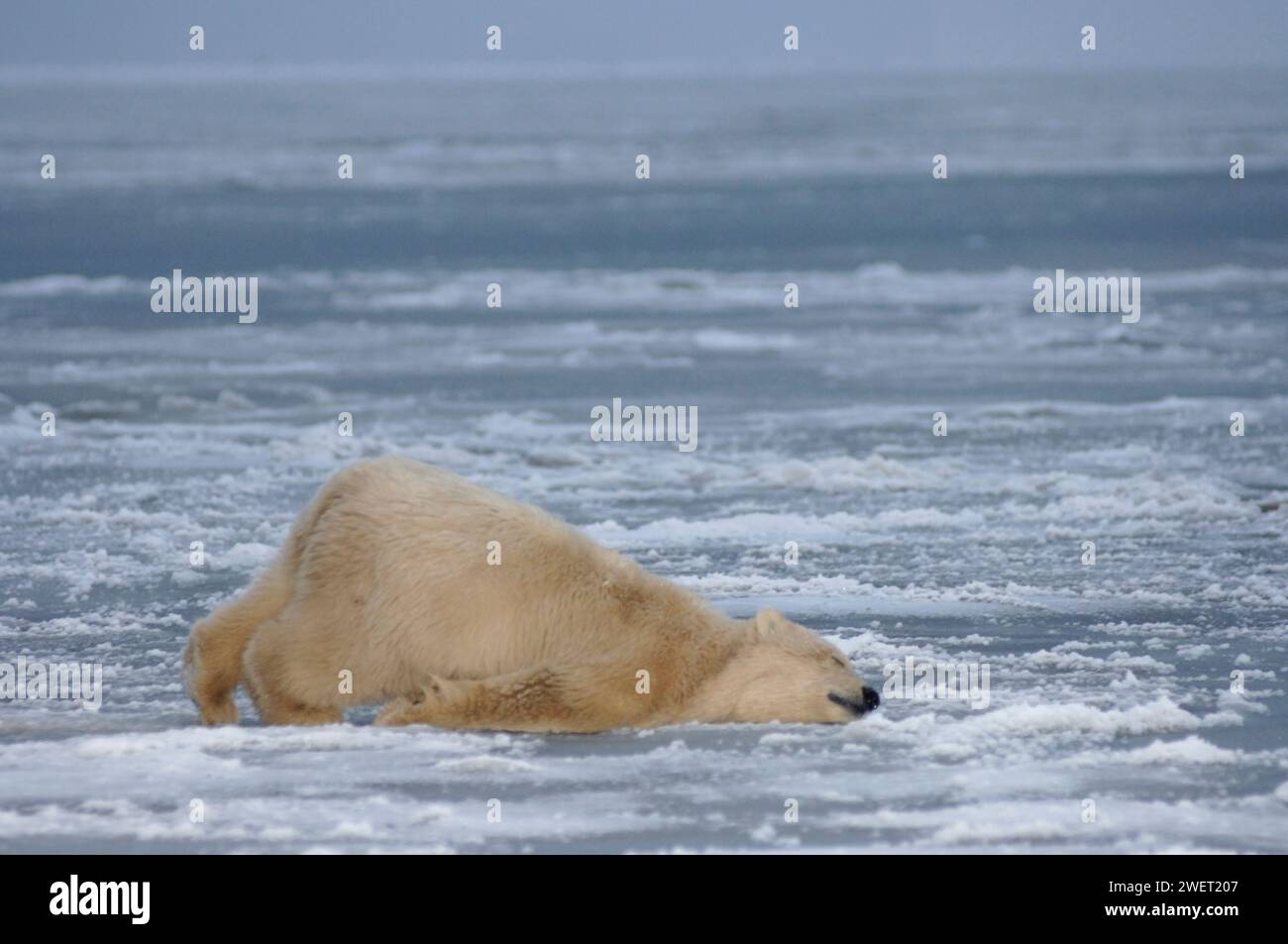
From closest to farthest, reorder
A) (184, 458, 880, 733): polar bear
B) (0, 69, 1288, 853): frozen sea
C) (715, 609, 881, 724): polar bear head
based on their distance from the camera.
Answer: (0, 69, 1288, 853): frozen sea, (184, 458, 880, 733): polar bear, (715, 609, 881, 724): polar bear head

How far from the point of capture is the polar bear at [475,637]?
18.0ft

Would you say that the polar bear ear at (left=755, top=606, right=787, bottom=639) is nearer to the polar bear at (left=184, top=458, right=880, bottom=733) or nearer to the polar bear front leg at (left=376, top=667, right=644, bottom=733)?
the polar bear at (left=184, top=458, right=880, bottom=733)

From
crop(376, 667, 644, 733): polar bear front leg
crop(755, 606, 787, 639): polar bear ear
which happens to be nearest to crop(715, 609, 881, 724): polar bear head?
crop(755, 606, 787, 639): polar bear ear

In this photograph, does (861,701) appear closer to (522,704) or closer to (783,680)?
(783,680)

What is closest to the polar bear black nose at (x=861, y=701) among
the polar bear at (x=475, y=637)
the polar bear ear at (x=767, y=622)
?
the polar bear at (x=475, y=637)

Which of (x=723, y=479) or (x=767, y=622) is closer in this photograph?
(x=767, y=622)

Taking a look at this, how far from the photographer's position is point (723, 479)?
9.84m

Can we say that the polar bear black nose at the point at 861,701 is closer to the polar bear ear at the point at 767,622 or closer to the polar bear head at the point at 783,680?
the polar bear head at the point at 783,680

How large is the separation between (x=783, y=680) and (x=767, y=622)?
176 mm

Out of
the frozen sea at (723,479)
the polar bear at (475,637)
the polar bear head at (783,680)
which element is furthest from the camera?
the polar bear head at (783,680)

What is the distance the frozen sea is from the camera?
488 cm

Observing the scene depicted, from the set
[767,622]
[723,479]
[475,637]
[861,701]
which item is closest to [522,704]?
[475,637]

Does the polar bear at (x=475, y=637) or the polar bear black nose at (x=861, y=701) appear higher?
the polar bear at (x=475, y=637)

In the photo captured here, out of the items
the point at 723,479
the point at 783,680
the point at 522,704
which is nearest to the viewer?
the point at 522,704
